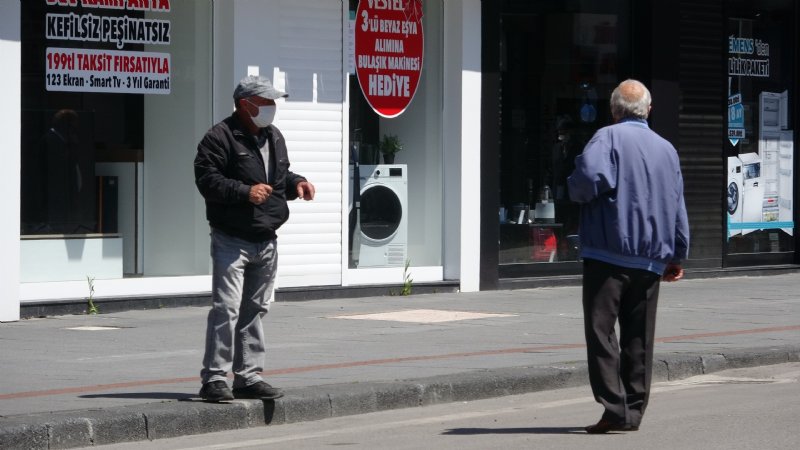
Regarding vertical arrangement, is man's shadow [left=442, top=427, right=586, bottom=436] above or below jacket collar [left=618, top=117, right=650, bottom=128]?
below

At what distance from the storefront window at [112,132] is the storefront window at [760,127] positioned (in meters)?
7.79

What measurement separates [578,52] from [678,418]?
1003cm

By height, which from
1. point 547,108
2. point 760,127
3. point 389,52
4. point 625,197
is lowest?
point 625,197

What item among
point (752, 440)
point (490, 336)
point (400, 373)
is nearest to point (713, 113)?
point (490, 336)

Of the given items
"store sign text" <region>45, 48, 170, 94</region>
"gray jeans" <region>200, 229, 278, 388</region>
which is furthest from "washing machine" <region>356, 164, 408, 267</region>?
"gray jeans" <region>200, 229, 278, 388</region>

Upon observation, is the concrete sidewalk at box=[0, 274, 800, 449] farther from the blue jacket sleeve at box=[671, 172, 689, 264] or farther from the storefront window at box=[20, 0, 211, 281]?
the blue jacket sleeve at box=[671, 172, 689, 264]

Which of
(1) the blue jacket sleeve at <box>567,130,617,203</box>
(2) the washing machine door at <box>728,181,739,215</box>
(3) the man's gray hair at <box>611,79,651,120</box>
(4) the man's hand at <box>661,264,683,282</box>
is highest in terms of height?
(3) the man's gray hair at <box>611,79,651,120</box>

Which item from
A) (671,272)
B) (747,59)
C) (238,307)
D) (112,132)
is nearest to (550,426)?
(671,272)

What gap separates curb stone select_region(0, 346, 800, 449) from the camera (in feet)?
24.6

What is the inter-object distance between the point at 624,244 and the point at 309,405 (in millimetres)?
2121

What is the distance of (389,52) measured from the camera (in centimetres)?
1638

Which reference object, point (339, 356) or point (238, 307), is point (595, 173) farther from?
point (339, 356)

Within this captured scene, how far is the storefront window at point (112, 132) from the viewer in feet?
44.7

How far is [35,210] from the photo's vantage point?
13750 mm
